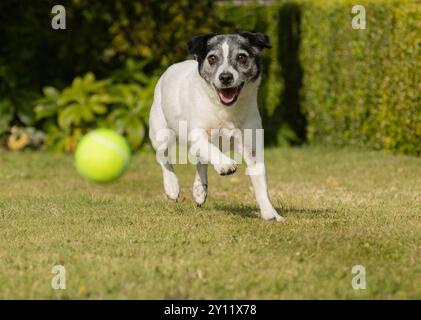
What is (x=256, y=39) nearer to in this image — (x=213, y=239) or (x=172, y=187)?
(x=172, y=187)

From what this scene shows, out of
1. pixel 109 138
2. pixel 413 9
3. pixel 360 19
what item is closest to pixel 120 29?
pixel 360 19

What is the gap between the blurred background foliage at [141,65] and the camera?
1401cm

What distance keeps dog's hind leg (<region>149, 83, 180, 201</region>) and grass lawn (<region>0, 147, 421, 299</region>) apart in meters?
0.17

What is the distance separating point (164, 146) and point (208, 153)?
1.56 m

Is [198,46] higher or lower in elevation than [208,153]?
higher

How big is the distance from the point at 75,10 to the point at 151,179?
469cm

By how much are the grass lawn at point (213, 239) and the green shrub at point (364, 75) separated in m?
1.53

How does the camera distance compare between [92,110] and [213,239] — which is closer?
[213,239]

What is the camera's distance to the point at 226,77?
7285mm

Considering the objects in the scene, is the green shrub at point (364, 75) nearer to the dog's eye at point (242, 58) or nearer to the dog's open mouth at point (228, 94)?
the dog's eye at point (242, 58)

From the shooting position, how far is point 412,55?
468 inches

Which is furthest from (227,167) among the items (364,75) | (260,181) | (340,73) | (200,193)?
(340,73)

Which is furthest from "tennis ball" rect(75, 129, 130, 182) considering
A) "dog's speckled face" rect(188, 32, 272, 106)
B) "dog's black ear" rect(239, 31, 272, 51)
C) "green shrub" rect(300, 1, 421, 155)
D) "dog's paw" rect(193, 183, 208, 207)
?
"green shrub" rect(300, 1, 421, 155)

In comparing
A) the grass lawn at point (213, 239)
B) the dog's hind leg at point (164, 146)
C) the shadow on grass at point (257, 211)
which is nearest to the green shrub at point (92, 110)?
the grass lawn at point (213, 239)
